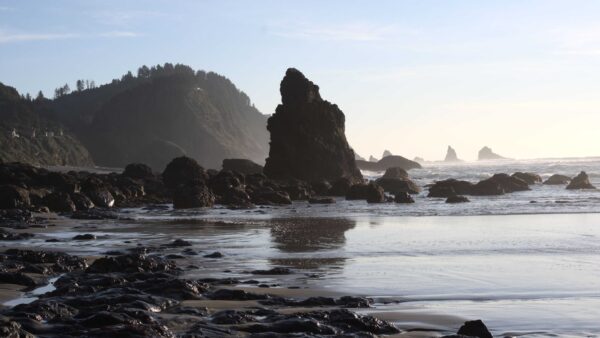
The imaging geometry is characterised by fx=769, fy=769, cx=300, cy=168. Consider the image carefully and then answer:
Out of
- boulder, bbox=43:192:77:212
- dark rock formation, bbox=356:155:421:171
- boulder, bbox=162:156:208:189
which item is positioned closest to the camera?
boulder, bbox=43:192:77:212

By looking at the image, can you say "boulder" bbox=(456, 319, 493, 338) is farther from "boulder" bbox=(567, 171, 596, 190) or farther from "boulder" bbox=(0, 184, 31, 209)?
"boulder" bbox=(567, 171, 596, 190)

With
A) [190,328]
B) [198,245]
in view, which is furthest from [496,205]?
[190,328]

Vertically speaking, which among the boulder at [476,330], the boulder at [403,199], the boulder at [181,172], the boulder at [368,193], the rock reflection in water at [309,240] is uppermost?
the boulder at [181,172]

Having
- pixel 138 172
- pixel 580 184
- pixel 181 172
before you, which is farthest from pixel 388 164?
pixel 181 172

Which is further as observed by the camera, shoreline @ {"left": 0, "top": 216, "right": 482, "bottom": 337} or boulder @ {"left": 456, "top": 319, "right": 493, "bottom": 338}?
shoreline @ {"left": 0, "top": 216, "right": 482, "bottom": 337}

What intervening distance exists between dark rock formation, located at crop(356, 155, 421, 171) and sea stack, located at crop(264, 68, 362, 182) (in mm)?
65068

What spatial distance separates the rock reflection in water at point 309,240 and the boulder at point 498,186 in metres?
24.9

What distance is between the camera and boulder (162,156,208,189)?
5625 centimetres

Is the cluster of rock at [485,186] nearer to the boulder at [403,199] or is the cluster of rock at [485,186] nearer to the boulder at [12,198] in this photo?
the boulder at [403,199]

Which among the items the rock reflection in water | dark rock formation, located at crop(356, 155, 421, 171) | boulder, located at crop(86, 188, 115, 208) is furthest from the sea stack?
dark rock formation, located at crop(356, 155, 421, 171)

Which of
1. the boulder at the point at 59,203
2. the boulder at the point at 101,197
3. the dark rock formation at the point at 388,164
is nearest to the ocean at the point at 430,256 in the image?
the boulder at the point at 59,203

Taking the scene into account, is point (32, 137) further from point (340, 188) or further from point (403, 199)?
point (403, 199)

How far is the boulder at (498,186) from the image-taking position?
55.7 metres

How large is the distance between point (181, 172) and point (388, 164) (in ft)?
307
